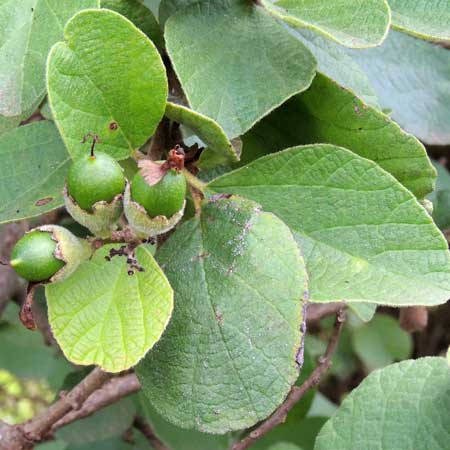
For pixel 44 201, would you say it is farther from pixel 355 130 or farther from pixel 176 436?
pixel 176 436

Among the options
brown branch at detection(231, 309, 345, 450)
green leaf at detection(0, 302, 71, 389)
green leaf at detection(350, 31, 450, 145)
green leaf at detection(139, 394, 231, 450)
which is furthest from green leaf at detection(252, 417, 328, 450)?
green leaf at detection(0, 302, 71, 389)

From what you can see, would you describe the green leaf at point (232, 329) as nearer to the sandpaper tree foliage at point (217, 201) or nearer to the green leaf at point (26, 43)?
the sandpaper tree foliage at point (217, 201)

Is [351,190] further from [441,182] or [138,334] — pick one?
[441,182]

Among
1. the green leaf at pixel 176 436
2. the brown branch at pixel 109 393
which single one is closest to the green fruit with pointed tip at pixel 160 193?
the brown branch at pixel 109 393

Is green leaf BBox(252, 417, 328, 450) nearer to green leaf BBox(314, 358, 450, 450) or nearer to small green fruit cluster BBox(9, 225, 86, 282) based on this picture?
green leaf BBox(314, 358, 450, 450)

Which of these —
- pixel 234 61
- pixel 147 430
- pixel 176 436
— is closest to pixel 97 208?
pixel 234 61
